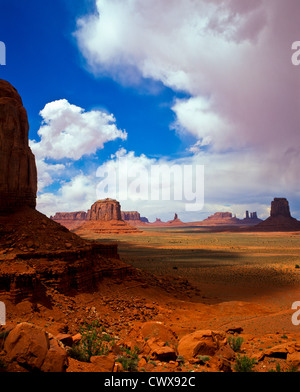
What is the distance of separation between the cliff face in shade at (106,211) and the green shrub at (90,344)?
170 m

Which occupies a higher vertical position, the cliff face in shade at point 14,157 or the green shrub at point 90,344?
the cliff face in shade at point 14,157

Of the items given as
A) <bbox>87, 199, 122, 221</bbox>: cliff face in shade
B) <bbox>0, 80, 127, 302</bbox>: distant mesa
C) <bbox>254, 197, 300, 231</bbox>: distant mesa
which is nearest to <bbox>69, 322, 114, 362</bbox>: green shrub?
<bbox>0, 80, 127, 302</bbox>: distant mesa

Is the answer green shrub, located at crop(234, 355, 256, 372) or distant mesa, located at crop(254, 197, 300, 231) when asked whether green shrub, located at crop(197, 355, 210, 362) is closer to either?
green shrub, located at crop(234, 355, 256, 372)

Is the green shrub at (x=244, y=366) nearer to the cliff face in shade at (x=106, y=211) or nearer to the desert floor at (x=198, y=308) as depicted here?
the desert floor at (x=198, y=308)

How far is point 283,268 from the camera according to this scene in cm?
4041

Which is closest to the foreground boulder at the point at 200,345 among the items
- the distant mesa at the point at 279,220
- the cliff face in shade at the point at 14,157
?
the cliff face in shade at the point at 14,157

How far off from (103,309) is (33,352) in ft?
38.4

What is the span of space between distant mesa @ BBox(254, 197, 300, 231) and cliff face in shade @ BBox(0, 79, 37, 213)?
179 meters

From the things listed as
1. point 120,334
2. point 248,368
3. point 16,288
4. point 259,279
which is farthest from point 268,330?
point 259,279

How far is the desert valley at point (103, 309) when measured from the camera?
292 inches

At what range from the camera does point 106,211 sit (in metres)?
185

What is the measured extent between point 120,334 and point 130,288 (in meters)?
8.09

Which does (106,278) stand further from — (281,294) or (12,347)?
(281,294)

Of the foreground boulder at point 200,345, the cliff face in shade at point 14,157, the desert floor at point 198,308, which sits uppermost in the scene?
the cliff face in shade at point 14,157
